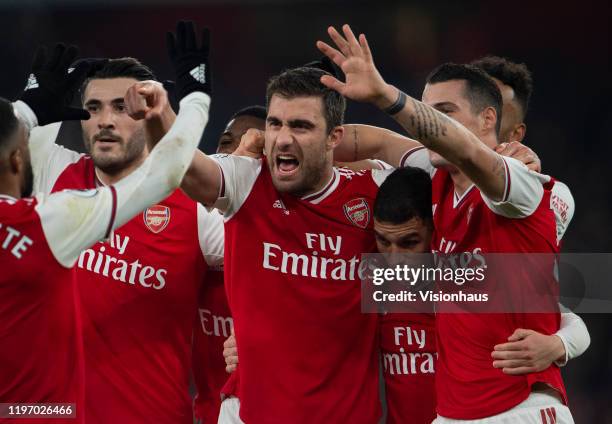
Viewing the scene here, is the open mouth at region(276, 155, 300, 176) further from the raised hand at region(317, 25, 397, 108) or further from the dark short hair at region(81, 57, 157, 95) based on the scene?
the dark short hair at region(81, 57, 157, 95)

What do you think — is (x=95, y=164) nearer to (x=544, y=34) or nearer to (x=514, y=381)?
(x=514, y=381)

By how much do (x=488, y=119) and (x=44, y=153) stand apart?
194cm

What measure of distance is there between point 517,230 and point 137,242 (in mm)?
1829

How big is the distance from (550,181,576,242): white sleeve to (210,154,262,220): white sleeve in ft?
4.26

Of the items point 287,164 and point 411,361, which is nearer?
point 287,164

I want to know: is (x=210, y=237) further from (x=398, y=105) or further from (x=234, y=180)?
(x=398, y=105)

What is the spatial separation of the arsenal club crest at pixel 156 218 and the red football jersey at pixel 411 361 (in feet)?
3.80

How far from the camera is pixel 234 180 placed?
3.90m

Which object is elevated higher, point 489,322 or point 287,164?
point 287,164

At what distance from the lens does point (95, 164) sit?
4.47 metres

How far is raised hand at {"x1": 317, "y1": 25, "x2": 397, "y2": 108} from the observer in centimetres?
320

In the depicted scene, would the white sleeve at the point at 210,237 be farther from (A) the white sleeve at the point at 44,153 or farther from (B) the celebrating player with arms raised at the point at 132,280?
(A) the white sleeve at the point at 44,153

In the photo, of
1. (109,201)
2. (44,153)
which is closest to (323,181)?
(44,153)

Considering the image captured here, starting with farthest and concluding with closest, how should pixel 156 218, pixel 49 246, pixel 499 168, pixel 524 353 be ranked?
1. pixel 156 218
2. pixel 524 353
3. pixel 499 168
4. pixel 49 246
